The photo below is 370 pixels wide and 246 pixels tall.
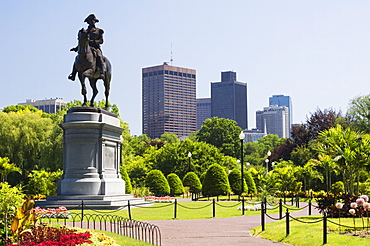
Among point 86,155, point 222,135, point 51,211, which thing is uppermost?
point 222,135

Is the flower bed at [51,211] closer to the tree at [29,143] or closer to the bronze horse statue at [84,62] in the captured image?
the bronze horse statue at [84,62]

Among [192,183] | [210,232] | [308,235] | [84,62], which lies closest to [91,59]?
[84,62]

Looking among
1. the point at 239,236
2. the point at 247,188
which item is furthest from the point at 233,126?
the point at 239,236

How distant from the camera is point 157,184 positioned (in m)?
44.5

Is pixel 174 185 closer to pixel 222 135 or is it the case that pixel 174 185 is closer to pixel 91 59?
pixel 91 59

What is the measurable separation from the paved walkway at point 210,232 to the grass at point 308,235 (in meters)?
0.50

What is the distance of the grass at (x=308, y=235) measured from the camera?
15227 millimetres

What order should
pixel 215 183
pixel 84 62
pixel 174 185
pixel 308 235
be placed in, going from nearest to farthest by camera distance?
pixel 308 235, pixel 84 62, pixel 215 183, pixel 174 185

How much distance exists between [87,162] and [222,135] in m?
65.1

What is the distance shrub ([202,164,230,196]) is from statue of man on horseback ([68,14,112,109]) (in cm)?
1496

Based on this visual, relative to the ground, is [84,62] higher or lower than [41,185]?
higher

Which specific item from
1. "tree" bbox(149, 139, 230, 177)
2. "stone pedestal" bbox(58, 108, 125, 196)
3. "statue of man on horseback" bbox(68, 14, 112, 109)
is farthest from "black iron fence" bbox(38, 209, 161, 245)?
"tree" bbox(149, 139, 230, 177)

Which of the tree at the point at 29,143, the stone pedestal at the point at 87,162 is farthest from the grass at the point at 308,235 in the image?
the tree at the point at 29,143

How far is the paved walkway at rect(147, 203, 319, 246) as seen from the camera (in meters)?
16.1
